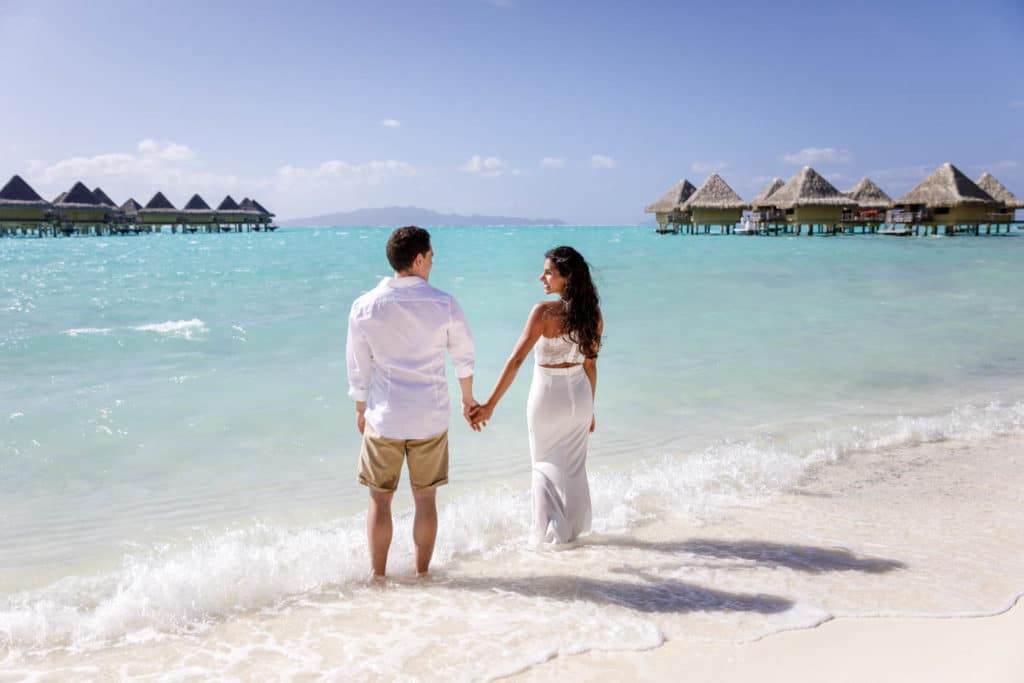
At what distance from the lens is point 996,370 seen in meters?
8.20

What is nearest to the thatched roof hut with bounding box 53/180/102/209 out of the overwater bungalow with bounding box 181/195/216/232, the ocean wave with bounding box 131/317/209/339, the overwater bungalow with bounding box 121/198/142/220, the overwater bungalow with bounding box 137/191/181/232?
the overwater bungalow with bounding box 137/191/181/232

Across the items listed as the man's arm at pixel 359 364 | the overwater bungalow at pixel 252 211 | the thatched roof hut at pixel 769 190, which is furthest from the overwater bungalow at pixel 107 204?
the man's arm at pixel 359 364

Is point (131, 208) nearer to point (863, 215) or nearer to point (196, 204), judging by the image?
point (196, 204)

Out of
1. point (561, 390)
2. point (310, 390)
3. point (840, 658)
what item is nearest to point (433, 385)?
point (561, 390)

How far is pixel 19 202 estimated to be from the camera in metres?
49.5

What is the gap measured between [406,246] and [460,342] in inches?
18.0

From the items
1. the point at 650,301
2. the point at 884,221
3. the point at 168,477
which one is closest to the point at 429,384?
the point at 168,477

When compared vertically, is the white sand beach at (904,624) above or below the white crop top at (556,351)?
below

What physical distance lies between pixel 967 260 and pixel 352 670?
1162 inches

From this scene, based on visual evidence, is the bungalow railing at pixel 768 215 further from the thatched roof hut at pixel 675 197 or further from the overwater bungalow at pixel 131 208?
the overwater bungalow at pixel 131 208

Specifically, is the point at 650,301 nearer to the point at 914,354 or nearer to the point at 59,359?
the point at 914,354

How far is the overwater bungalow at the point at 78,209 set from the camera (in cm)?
5497

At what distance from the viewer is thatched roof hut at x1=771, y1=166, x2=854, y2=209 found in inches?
1633

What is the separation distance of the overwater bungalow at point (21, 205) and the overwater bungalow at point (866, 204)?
60.2 m
